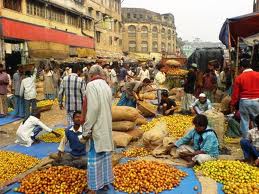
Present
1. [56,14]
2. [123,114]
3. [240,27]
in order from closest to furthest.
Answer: [123,114]
[240,27]
[56,14]

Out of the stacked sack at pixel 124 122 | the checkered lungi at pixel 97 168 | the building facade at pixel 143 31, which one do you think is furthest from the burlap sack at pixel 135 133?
the building facade at pixel 143 31

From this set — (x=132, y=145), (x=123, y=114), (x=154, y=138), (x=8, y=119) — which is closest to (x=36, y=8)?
(x=8, y=119)

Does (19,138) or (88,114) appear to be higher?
(88,114)

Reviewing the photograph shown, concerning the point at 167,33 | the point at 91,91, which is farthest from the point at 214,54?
the point at 167,33

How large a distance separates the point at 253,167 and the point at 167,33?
7731 cm

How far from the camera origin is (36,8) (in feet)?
82.8

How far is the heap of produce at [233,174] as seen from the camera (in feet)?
16.2

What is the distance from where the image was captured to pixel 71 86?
7.79 metres

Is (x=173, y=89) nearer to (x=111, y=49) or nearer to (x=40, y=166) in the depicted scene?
(x=40, y=166)

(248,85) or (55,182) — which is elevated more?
(248,85)

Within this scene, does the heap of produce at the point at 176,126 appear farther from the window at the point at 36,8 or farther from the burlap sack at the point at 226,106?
the window at the point at 36,8

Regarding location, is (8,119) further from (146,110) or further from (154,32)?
(154,32)

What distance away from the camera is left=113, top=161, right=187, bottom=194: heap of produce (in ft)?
16.8

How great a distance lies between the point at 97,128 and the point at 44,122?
23.2 feet
